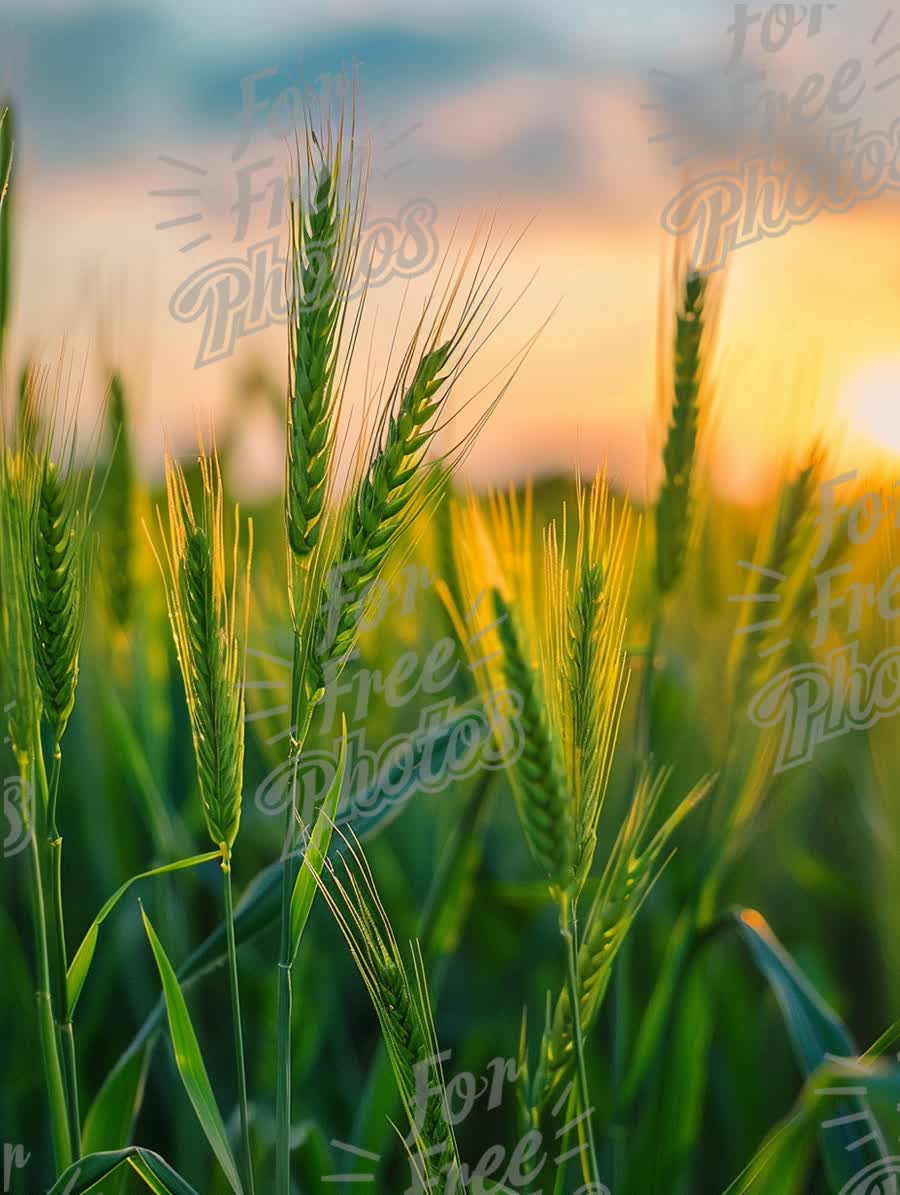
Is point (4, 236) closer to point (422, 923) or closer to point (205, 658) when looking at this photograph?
point (205, 658)

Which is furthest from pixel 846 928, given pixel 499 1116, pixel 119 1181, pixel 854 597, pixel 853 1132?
pixel 119 1181

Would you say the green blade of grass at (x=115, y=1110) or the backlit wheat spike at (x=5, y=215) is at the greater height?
the backlit wheat spike at (x=5, y=215)

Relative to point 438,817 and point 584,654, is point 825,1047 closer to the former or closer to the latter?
point 584,654

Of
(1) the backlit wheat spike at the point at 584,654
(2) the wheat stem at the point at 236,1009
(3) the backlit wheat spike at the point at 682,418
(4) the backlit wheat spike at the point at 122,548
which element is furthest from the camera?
(4) the backlit wheat spike at the point at 122,548

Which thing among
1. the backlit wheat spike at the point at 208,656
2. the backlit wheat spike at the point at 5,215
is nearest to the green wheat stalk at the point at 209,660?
the backlit wheat spike at the point at 208,656

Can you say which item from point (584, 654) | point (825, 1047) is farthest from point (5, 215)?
point (825, 1047)

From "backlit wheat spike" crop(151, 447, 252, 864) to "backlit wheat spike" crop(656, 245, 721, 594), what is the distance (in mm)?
405

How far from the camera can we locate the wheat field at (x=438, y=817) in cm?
53

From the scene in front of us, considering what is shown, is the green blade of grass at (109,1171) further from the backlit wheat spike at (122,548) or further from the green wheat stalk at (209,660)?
the backlit wheat spike at (122,548)

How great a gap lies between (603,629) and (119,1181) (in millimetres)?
452

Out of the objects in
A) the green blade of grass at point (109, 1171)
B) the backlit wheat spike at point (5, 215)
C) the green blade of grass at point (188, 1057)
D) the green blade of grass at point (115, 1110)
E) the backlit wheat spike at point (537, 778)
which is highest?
the backlit wheat spike at point (5, 215)

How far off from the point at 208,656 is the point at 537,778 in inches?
7.4

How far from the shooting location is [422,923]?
31.0 inches

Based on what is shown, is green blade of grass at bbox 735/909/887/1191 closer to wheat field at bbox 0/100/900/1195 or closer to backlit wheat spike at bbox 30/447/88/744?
wheat field at bbox 0/100/900/1195
